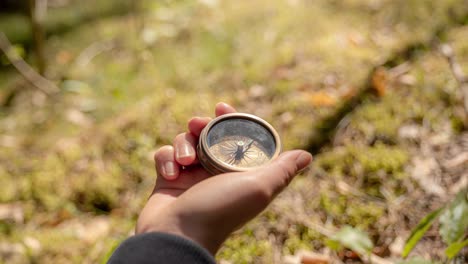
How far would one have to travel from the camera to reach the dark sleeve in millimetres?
1594

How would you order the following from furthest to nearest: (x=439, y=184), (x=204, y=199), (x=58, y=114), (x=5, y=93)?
(x=5, y=93), (x=58, y=114), (x=439, y=184), (x=204, y=199)

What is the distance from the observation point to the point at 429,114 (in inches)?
129

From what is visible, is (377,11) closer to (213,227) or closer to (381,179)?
(381,179)

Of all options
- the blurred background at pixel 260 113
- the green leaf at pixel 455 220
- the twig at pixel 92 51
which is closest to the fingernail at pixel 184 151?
the blurred background at pixel 260 113

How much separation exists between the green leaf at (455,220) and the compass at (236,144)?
0.94 m

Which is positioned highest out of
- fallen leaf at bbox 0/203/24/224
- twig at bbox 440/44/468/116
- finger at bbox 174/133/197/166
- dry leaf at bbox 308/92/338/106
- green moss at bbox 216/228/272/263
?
finger at bbox 174/133/197/166

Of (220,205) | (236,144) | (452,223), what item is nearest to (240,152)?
(236,144)

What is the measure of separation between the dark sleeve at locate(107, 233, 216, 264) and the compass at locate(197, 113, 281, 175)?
44 cm

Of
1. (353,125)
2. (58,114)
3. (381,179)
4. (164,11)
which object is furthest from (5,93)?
(381,179)

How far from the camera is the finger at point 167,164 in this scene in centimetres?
204

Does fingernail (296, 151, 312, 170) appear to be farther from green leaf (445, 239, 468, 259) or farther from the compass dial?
green leaf (445, 239, 468, 259)

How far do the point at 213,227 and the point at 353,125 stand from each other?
75.6 inches

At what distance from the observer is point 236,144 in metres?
2.17

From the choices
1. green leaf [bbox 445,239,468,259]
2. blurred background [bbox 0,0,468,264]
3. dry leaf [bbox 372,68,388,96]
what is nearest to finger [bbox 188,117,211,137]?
blurred background [bbox 0,0,468,264]
